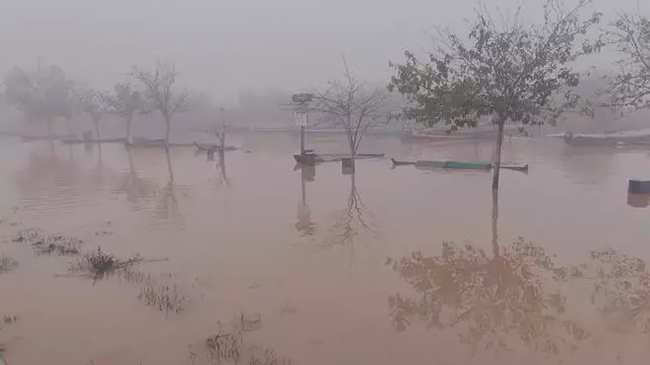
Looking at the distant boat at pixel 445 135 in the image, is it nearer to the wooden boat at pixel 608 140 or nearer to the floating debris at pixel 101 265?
the wooden boat at pixel 608 140

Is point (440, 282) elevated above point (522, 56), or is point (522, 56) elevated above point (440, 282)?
point (522, 56)

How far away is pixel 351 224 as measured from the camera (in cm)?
1339

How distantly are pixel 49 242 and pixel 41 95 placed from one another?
3023 inches

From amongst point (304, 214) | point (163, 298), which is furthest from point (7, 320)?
point (304, 214)

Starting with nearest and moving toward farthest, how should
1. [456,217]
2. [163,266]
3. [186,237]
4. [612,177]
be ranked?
[163,266]
[186,237]
[456,217]
[612,177]

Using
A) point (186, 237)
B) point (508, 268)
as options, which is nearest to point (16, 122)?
point (186, 237)

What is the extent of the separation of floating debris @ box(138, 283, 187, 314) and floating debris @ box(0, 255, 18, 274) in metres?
3.12

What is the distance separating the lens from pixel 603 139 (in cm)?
4388

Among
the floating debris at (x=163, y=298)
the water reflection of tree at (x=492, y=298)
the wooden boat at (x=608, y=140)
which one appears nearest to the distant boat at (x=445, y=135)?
the wooden boat at (x=608, y=140)

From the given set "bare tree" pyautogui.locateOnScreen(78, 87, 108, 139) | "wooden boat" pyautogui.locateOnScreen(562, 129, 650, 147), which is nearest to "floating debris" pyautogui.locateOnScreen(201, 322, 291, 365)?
"wooden boat" pyautogui.locateOnScreen(562, 129, 650, 147)

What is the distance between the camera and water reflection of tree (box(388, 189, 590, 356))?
6492 mm

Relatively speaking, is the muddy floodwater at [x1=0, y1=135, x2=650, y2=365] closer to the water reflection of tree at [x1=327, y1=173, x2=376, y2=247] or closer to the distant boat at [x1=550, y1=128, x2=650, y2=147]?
the water reflection of tree at [x1=327, y1=173, x2=376, y2=247]

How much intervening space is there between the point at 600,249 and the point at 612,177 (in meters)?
13.2

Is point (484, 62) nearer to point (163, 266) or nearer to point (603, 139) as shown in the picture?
point (163, 266)
